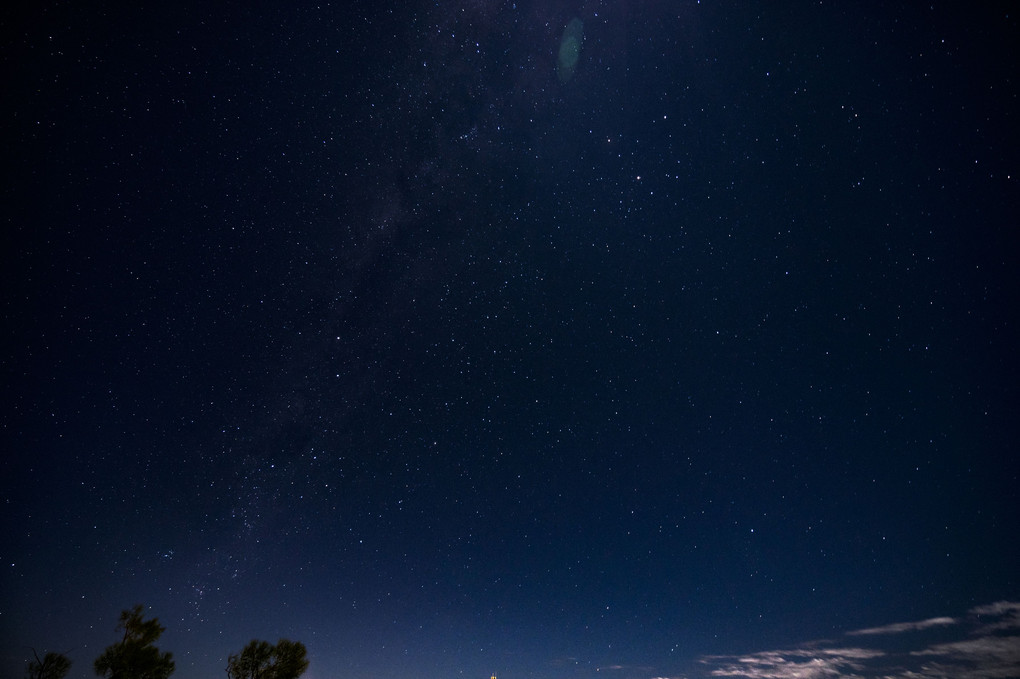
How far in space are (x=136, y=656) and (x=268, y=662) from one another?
521 centimetres

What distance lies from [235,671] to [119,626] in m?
5.14

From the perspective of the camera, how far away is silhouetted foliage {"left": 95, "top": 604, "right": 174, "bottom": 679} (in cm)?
1436

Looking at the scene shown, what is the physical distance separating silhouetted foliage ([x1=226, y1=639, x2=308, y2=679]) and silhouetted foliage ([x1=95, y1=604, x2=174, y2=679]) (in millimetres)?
2963

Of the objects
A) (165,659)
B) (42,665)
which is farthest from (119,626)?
(42,665)

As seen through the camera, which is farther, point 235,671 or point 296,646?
point 296,646

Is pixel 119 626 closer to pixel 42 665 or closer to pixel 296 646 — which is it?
pixel 42 665

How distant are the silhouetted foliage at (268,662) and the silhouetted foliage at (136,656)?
2963mm

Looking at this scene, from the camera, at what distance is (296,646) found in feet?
62.6

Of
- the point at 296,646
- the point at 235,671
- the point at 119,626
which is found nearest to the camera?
the point at 119,626

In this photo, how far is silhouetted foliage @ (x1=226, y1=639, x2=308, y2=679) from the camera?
1783cm

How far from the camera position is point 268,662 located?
18234 mm

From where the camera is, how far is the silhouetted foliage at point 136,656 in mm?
14359

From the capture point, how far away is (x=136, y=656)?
49.0ft

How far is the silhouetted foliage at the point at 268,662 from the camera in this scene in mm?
17828
